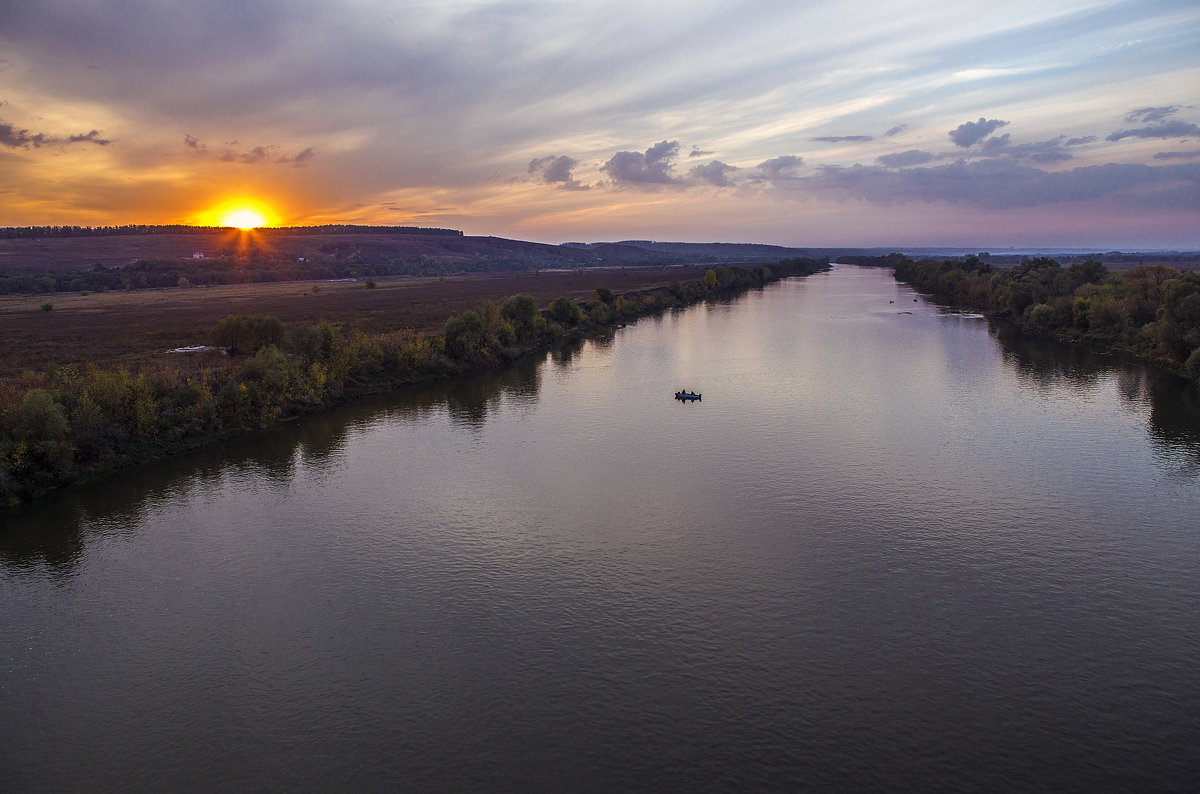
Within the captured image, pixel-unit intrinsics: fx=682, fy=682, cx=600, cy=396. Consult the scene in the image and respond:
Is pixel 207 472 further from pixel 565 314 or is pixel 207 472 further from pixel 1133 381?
pixel 1133 381

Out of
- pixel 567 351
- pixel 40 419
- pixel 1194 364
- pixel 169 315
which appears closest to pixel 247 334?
pixel 40 419

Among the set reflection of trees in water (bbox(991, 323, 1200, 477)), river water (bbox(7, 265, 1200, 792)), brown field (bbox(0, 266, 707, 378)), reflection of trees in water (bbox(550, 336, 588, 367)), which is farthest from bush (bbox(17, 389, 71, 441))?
reflection of trees in water (bbox(991, 323, 1200, 477))

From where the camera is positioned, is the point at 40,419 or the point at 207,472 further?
the point at 207,472

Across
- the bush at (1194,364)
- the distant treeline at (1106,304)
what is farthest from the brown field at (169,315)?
the bush at (1194,364)

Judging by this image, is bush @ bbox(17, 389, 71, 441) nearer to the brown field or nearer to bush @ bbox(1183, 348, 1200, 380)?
the brown field

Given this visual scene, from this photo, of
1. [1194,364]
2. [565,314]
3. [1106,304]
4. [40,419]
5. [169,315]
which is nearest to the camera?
[40,419]

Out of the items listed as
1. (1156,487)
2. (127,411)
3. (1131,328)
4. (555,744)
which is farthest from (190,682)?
(1131,328)

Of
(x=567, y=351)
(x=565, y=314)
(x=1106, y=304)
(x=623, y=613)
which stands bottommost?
(x=623, y=613)
